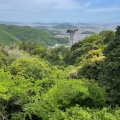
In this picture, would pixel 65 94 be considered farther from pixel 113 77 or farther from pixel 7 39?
pixel 7 39

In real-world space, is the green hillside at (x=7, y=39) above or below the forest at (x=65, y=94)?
below

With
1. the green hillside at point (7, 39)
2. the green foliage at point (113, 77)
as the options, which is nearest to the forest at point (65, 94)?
the green foliage at point (113, 77)

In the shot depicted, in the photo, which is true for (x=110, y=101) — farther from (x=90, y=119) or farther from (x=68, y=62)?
(x=68, y=62)

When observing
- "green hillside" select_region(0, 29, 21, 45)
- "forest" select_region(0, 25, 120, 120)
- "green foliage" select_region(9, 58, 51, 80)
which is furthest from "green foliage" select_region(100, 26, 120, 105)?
"green hillside" select_region(0, 29, 21, 45)

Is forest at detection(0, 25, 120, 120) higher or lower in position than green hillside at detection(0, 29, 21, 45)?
higher

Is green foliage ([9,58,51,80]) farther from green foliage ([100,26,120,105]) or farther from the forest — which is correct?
green foliage ([100,26,120,105])

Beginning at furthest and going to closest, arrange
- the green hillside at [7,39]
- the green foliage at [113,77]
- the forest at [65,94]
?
the green hillside at [7,39]
the green foliage at [113,77]
the forest at [65,94]

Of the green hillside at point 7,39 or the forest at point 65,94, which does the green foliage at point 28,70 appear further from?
the green hillside at point 7,39

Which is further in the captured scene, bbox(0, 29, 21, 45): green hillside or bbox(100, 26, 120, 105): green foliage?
bbox(0, 29, 21, 45): green hillside

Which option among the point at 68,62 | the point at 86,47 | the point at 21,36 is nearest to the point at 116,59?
the point at 86,47

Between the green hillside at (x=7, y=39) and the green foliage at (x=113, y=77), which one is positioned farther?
the green hillside at (x=7, y=39)

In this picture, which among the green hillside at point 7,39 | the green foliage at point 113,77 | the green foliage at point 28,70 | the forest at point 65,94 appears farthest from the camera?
the green hillside at point 7,39

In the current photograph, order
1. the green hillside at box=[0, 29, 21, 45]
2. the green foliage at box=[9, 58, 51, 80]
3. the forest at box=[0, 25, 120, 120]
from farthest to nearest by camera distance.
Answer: the green hillside at box=[0, 29, 21, 45]
the green foliage at box=[9, 58, 51, 80]
the forest at box=[0, 25, 120, 120]

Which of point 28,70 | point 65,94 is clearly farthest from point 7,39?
point 65,94
